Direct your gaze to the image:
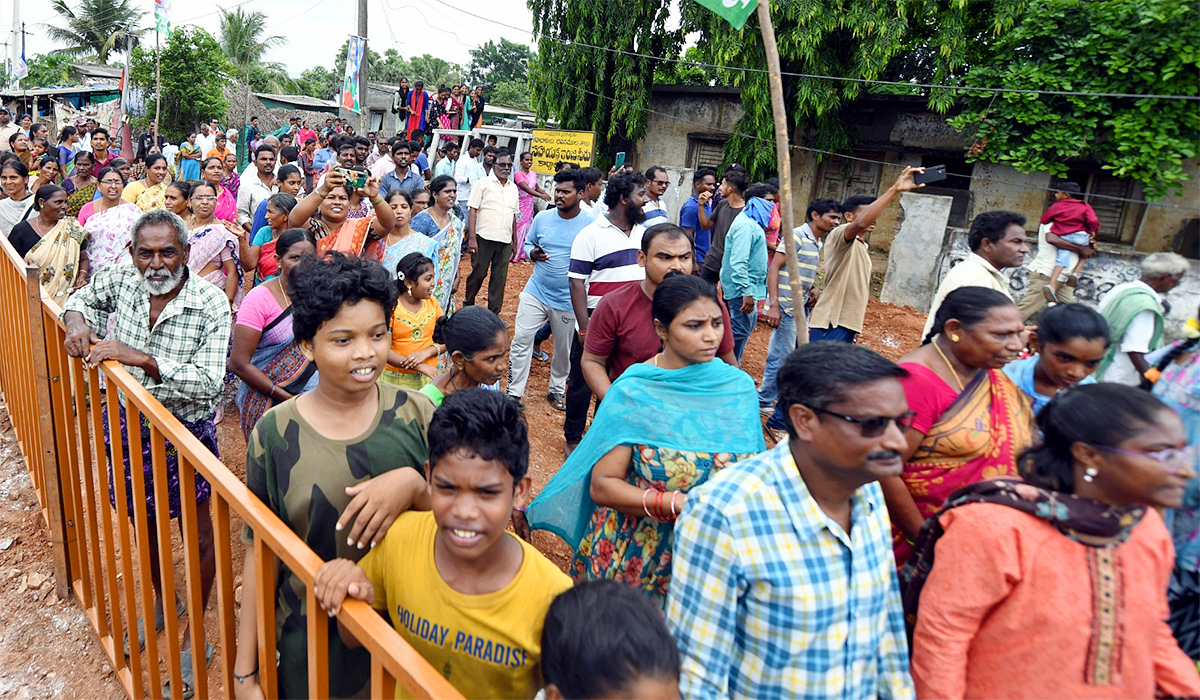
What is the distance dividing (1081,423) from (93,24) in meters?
48.3

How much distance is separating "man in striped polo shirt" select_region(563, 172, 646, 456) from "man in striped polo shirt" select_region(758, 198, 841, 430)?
160 centimetres

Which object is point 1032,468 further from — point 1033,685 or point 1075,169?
point 1075,169

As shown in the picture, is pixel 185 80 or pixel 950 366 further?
pixel 185 80

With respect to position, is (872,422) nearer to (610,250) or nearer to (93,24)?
(610,250)

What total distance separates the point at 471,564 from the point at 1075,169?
12.2 meters

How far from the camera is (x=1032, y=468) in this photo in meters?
1.74

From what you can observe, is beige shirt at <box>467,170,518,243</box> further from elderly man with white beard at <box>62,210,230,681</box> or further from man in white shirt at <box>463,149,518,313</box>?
elderly man with white beard at <box>62,210,230,681</box>

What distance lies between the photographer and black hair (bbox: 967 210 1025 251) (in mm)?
4051

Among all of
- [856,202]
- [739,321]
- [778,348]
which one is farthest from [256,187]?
[856,202]

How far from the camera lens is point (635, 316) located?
3.59 metres

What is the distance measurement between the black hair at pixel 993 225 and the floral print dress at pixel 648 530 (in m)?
2.54

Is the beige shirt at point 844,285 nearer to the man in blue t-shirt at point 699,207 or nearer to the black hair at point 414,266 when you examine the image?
the man in blue t-shirt at point 699,207

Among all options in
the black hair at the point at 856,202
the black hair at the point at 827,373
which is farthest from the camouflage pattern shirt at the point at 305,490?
the black hair at the point at 856,202

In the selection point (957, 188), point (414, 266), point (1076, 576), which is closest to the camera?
point (1076, 576)
